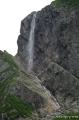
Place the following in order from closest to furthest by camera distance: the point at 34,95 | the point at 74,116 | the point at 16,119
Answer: the point at 74,116 → the point at 16,119 → the point at 34,95

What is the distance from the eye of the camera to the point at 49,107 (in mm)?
196750

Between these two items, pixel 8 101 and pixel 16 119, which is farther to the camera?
pixel 8 101

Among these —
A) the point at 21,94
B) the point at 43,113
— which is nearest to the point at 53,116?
the point at 43,113

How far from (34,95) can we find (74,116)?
29.0 meters

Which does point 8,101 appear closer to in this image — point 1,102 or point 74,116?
point 1,102

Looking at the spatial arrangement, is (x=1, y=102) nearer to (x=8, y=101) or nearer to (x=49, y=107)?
(x=8, y=101)

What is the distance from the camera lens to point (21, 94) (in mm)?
199500

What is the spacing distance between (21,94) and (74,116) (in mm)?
34282

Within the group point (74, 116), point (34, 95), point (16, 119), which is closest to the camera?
point (74, 116)

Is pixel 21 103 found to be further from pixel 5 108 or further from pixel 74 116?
Result: pixel 74 116

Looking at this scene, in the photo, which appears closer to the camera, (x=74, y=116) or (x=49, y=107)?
(x=74, y=116)

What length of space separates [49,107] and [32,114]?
10416 millimetres

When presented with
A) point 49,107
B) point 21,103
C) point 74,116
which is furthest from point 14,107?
point 74,116

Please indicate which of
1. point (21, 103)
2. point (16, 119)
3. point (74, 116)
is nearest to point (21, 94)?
point (21, 103)
